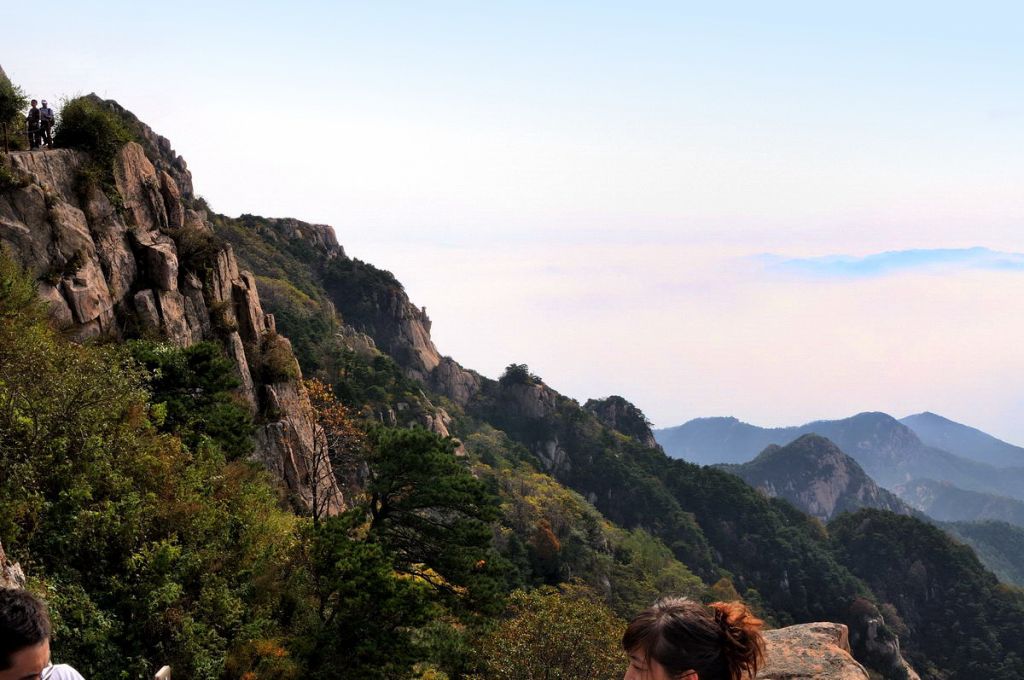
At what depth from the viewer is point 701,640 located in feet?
10.0

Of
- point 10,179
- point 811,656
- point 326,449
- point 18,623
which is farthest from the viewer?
point 326,449

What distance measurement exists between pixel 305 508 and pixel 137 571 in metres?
12.0

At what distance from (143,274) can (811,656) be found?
68.0 feet

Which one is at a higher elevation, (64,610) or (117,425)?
(117,425)

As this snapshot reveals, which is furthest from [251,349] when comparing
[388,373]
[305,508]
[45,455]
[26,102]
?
[388,373]

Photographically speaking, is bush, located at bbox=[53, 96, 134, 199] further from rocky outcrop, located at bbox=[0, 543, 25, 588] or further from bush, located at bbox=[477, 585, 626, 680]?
bush, located at bbox=[477, 585, 626, 680]

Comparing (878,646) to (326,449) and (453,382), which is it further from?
(326,449)

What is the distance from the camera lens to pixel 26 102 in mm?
19594

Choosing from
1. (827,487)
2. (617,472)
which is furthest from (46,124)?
(827,487)

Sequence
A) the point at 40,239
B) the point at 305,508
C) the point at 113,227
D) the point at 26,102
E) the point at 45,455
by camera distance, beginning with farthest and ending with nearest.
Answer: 1. the point at 305,508
2. the point at 113,227
3. the point at 26,102
4. the point at 40,239
5. the point at 45,455

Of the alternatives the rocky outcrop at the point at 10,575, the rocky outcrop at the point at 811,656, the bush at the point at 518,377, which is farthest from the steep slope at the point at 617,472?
the rocky outcrop at the point at 811,656

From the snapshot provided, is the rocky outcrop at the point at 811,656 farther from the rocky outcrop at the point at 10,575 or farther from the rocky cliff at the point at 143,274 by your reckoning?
the rocky cliff at the point at 143,274

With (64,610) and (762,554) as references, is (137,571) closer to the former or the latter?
(64,610)

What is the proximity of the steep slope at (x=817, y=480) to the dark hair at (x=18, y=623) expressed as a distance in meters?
191
